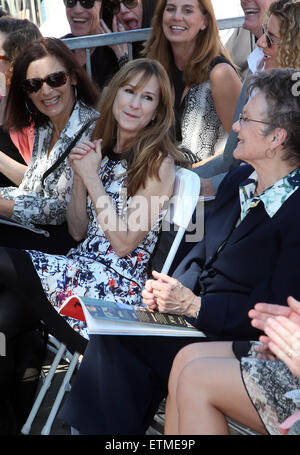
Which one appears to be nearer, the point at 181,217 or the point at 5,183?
the point at 181,217

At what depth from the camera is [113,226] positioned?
3.56m

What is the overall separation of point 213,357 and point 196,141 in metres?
2.09

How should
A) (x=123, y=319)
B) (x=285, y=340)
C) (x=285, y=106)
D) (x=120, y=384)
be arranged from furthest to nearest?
(x=285, y=106)
(x=120, y=384)
(x=123, y=319)
(x=285, y=340)

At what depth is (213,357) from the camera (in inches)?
108

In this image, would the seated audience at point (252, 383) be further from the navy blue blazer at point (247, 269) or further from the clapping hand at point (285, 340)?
the navy blue blazer at point (247, 269)

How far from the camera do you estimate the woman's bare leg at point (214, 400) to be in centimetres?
257

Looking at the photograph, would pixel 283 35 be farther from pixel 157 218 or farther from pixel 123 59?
pixel 123 59

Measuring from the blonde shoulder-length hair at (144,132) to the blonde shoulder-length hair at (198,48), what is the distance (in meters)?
0.77

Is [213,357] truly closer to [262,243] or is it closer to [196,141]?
[262,243]

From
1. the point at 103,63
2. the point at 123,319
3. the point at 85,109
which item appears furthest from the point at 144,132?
the point at 103,63

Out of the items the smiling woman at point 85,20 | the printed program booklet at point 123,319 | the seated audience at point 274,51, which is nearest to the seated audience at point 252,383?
the printed program booklet at point 123,319

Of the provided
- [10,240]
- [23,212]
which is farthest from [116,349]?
[23,212]

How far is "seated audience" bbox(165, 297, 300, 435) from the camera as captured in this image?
8.17ft

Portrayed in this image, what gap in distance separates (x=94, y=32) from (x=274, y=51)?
2361mm
